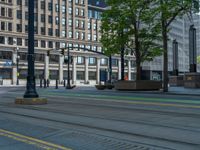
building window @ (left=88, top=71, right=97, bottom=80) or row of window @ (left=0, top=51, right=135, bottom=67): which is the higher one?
row of window @ (left=0, top=51, right=135, bottom=67)

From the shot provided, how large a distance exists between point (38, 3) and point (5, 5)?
9414 mm

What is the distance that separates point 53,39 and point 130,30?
5901 centimetres

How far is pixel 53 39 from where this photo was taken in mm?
95312

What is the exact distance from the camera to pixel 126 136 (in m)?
8.45

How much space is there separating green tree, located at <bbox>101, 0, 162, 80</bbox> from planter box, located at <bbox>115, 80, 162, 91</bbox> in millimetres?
1856

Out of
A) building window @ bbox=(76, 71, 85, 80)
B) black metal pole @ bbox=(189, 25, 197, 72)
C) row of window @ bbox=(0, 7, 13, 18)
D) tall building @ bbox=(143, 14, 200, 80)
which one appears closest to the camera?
black metal pole @ bbox=(189, 25, 197, 72)

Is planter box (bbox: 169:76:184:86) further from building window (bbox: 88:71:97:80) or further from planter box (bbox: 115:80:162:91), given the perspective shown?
building window (bbox: 88:71:97:80)

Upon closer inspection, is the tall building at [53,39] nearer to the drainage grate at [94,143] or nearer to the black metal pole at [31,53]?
the black metal pole at [31,53]

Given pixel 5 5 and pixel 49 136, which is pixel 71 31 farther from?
pixel 49 136

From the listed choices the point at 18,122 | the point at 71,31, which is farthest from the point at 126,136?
the point at 71,31

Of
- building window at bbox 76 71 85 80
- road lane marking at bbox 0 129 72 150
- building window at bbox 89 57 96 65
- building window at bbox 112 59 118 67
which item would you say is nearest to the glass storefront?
building window at bbox 76 71 85 80

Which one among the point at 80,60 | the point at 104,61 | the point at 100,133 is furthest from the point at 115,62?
the point at 100,133

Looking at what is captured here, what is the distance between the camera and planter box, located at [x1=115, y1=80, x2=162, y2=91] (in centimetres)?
3728

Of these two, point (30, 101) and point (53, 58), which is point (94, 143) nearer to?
point (30, 101)
